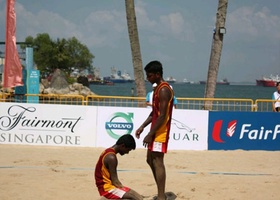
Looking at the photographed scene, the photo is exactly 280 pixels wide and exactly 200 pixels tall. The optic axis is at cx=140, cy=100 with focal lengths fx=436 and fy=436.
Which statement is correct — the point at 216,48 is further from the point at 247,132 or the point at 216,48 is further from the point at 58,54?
the point at 58,54

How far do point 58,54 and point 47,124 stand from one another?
70.0 metres

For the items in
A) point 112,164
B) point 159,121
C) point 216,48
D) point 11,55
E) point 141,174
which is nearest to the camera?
point 112,164

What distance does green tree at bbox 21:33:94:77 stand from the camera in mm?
80375

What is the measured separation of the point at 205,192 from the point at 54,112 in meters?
5.98

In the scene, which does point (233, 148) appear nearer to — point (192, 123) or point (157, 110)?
point (192, 123)

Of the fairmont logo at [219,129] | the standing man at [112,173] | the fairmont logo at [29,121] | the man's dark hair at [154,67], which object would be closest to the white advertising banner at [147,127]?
the fairmont logo at [219,129]

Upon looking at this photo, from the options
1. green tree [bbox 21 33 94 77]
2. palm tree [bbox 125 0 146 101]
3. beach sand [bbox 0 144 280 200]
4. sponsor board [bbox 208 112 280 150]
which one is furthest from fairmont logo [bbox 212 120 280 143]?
green tree [bbox 21 33 94 77]

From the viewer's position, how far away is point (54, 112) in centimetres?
1156

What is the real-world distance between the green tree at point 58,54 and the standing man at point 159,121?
67.3 metres

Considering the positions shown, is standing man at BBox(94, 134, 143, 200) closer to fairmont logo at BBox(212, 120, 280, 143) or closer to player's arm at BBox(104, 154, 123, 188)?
player's arm at BBox(104, 154, 123, 188)

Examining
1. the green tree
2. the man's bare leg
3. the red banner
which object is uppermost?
the green tree

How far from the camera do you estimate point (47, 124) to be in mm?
11516

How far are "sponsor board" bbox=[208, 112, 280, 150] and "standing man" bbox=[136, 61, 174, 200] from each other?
6.07 m

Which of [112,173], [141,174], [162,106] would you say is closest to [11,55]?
[141,174]
